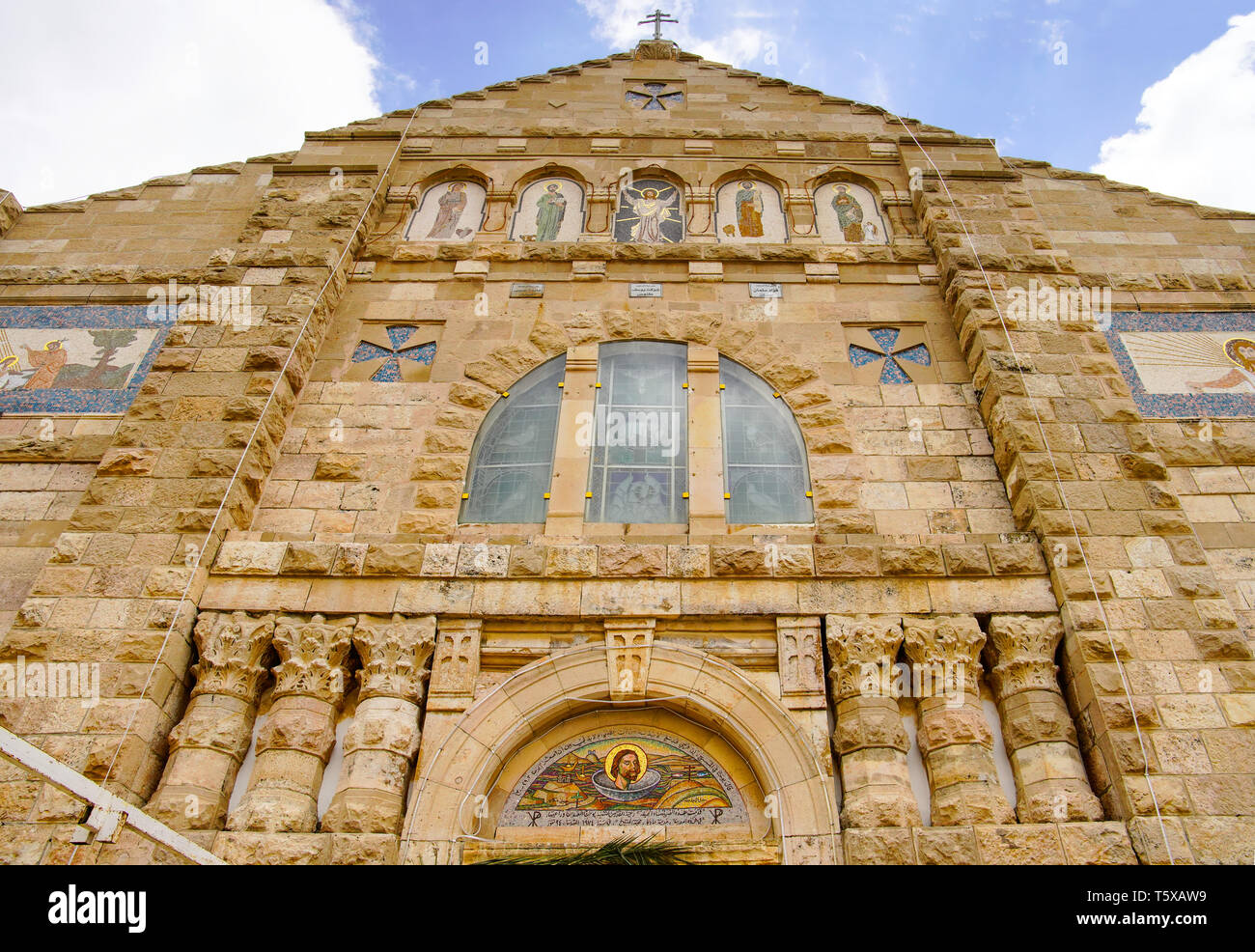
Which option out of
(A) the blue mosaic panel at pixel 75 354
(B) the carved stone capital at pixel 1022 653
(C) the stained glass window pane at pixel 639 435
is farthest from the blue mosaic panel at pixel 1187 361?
(A) the blue mosaic panel at pixel 75 354

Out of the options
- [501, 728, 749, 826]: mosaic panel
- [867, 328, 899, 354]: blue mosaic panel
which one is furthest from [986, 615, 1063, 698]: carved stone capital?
[867, 328, 899, 354]: blue mosaic panel

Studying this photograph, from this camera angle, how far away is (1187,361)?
10398 millimetres

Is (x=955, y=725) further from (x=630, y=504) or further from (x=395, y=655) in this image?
(x=395, y=655)

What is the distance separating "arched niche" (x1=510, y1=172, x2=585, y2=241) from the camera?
1173 cm

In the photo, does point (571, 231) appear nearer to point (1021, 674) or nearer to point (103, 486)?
point (103, 486)

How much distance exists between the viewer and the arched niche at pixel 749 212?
11.7 meters

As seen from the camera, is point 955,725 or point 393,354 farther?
point 393,354

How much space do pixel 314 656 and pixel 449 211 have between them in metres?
6.61

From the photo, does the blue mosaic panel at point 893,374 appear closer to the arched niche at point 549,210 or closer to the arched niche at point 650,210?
the arched niche at point 650,210

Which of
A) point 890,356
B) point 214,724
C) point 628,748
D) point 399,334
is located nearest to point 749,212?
point 890,356
